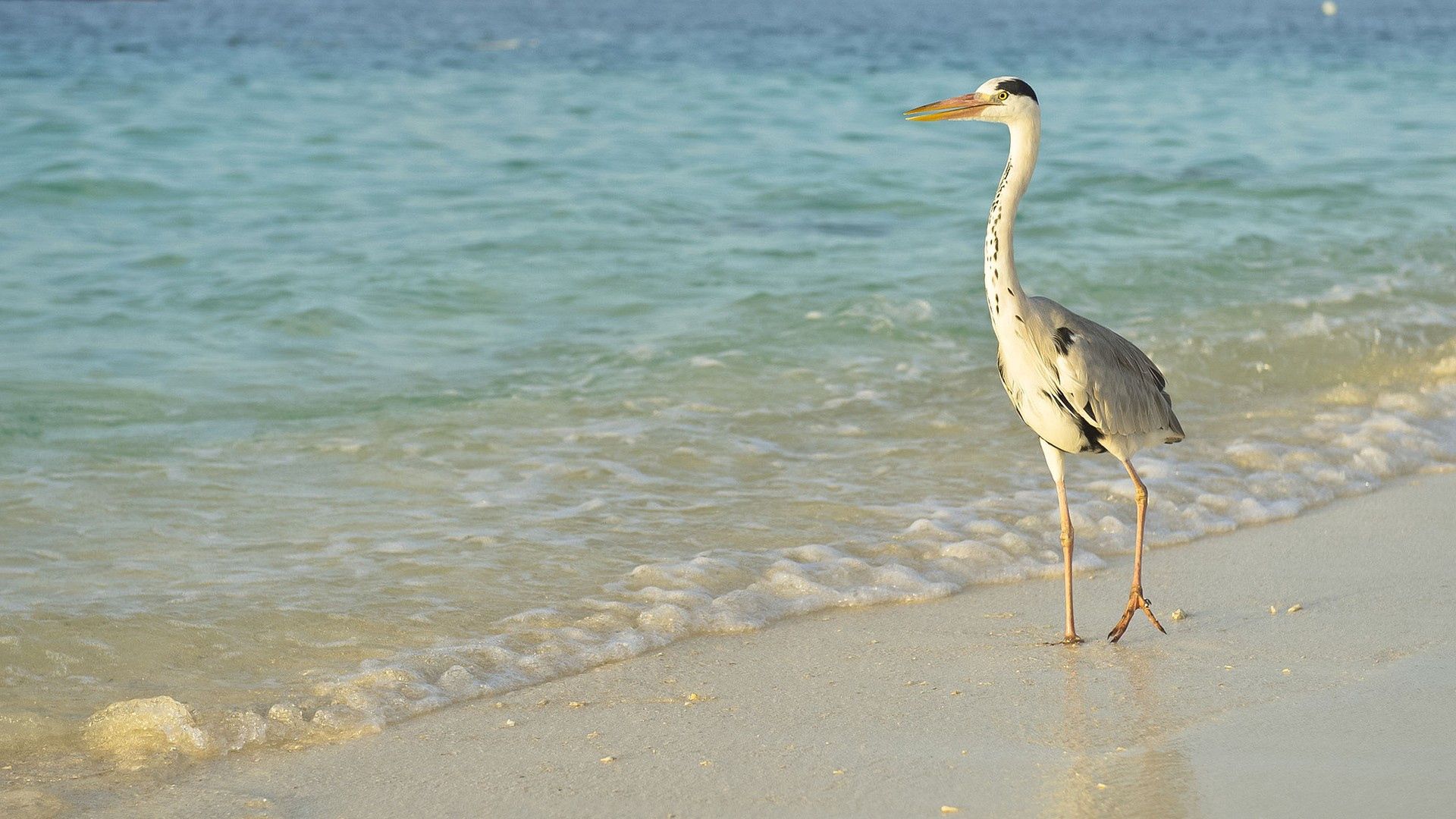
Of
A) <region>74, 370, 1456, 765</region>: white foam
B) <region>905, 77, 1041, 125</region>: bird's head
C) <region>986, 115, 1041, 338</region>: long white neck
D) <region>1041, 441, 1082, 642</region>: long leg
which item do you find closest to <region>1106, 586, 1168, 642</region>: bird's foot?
<region>1041, 441, 1082, 642</region>: long leg

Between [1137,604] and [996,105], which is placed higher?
[996,105]

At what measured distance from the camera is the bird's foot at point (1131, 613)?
459 cm

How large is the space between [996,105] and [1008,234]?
1.41 ft

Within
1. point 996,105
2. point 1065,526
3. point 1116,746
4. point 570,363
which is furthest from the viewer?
point 570,363

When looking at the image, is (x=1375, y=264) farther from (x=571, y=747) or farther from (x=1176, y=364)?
(x=571, y=747)

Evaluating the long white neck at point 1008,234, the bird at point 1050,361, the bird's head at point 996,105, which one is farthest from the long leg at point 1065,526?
the bird's head at point 996,105

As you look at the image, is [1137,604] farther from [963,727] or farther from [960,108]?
[960,108]

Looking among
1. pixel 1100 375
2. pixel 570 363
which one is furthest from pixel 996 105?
pixel 570 363

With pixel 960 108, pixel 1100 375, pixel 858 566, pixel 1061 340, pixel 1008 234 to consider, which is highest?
pixel 960 108

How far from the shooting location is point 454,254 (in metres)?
10.8

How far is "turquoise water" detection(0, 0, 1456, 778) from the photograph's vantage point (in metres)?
4.87

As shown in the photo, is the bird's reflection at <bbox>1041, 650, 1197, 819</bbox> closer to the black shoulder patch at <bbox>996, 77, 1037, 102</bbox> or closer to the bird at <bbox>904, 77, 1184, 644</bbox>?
the bird at <bbox>904, 77, 1184, 644</bbox>

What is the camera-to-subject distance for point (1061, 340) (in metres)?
4.58

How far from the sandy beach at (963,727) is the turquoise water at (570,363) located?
25 cm
